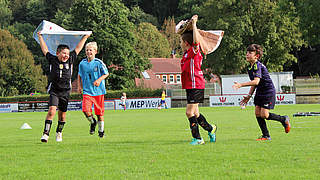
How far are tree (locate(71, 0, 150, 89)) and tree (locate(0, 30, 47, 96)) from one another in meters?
13.2

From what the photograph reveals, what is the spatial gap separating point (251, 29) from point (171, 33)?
1670 inches

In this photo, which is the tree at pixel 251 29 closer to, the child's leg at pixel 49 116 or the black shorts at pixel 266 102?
the black shorts at pixel 266 102

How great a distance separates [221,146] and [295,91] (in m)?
41.2

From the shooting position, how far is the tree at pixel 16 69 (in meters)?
68.4

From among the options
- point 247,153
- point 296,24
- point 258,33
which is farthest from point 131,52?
point 247,153

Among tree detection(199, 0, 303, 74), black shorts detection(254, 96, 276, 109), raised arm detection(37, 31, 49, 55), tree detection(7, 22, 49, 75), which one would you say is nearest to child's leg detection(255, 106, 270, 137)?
black shorts detection(254, 96, 276, 109)

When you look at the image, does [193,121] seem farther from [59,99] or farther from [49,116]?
[49,116]

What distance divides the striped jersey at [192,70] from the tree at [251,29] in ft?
154

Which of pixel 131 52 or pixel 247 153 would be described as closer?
pixel 247 153

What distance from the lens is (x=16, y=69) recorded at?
69438 millimetres

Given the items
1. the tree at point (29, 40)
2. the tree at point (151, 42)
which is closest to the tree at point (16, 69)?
the tree at point (29, 40)

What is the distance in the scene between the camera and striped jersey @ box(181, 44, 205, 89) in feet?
29.7

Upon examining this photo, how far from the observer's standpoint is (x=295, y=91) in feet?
157

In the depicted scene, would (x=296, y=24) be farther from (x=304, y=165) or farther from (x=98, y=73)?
(x=304, y=165)
